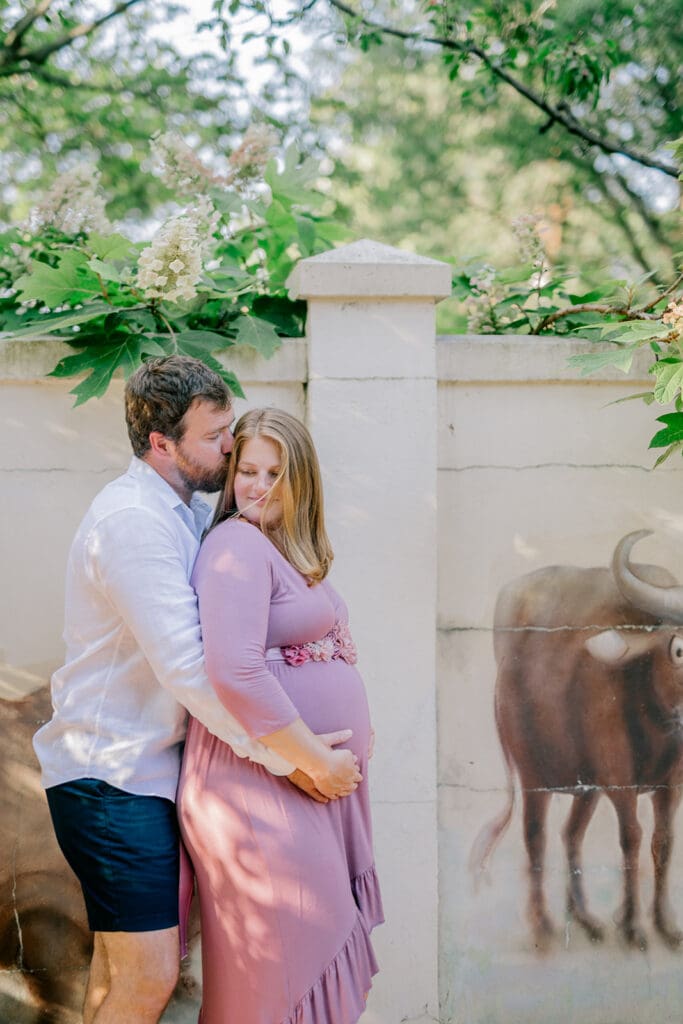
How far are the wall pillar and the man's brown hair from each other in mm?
718

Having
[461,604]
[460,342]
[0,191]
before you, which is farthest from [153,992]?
[0,191]

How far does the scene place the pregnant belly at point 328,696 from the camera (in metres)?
2.43

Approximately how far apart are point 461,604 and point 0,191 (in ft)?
28.6

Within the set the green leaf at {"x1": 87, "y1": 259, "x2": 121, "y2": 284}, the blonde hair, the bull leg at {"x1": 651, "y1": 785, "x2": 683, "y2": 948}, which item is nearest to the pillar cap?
the green leaf at {"x1": 87, "y1": 259, "x2": 121, "y2": 284}

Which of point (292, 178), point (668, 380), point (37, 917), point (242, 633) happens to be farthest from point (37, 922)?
point (292, 178)

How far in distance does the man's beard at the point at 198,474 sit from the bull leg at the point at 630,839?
1781mm

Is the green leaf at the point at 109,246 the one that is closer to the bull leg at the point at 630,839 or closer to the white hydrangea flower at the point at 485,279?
the white hydrangea flower at the point at 485,279

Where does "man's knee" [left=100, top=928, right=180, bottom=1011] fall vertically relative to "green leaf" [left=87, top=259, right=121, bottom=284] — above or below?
below

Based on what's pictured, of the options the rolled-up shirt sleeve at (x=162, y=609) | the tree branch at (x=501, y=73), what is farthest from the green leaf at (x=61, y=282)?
the tree branch at (x=501, y=73)

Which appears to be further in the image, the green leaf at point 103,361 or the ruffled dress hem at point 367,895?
the green leaf at point 103,361

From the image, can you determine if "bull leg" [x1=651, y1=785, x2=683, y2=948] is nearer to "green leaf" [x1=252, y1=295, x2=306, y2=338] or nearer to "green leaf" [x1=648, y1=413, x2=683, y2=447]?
"green leaf" [x1=648, y1=413, x2=683, y2=447]

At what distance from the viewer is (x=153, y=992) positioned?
2.38 meters

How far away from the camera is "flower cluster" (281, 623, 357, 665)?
8.06ft

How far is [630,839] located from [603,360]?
5.36 ft
